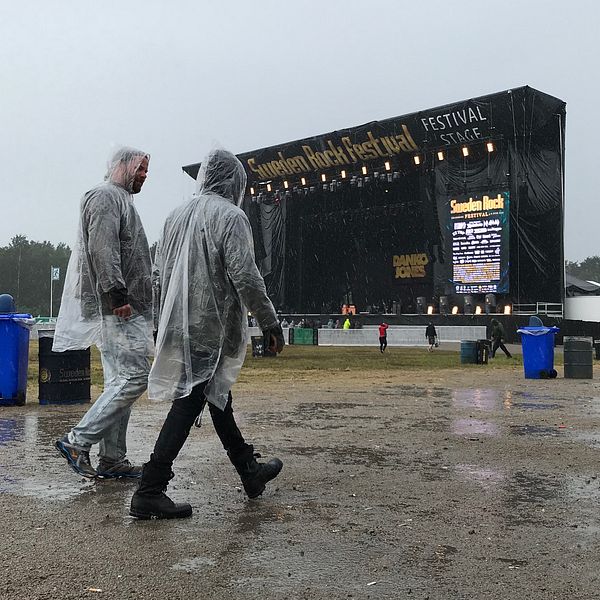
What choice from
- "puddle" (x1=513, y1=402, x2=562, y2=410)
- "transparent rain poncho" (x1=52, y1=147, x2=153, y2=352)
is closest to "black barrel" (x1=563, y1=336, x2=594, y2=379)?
"puddle" (x1=513, y1=402, x2=562, y2=410)

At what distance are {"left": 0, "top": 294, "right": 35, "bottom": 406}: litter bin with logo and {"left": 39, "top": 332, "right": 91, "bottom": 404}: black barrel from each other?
8.5 inches

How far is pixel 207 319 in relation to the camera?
3.75m

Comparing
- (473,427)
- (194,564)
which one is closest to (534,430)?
(473,427)

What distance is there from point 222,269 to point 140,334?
87 centimetres

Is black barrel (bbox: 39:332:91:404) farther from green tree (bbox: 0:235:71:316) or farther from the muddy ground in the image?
green tree (bbox: 0:235:71:316)

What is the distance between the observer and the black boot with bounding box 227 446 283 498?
3.84 metres

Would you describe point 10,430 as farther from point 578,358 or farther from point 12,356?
point 578,358

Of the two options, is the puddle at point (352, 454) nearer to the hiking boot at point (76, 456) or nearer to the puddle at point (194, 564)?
the hiking boot at point (76, 456)

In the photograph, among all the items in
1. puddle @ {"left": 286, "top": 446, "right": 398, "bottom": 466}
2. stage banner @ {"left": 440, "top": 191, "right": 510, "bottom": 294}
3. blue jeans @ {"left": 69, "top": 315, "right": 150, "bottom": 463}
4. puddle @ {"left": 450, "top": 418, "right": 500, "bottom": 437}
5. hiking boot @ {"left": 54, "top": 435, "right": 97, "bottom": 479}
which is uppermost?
stage banner @ {"left": 440, "top": 191, "right": 510, "bottom": 294}

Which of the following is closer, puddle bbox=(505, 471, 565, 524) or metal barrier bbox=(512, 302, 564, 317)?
puddle bbox=(505, 471, 565, 524)

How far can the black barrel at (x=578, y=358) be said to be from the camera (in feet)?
43.4

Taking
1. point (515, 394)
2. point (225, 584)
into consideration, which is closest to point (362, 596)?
point (225, 584)

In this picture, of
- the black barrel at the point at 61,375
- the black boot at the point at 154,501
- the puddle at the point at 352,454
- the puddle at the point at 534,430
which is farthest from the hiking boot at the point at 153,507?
the black barrel at the point at 61,375

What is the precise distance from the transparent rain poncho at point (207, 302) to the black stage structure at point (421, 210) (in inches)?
1078
